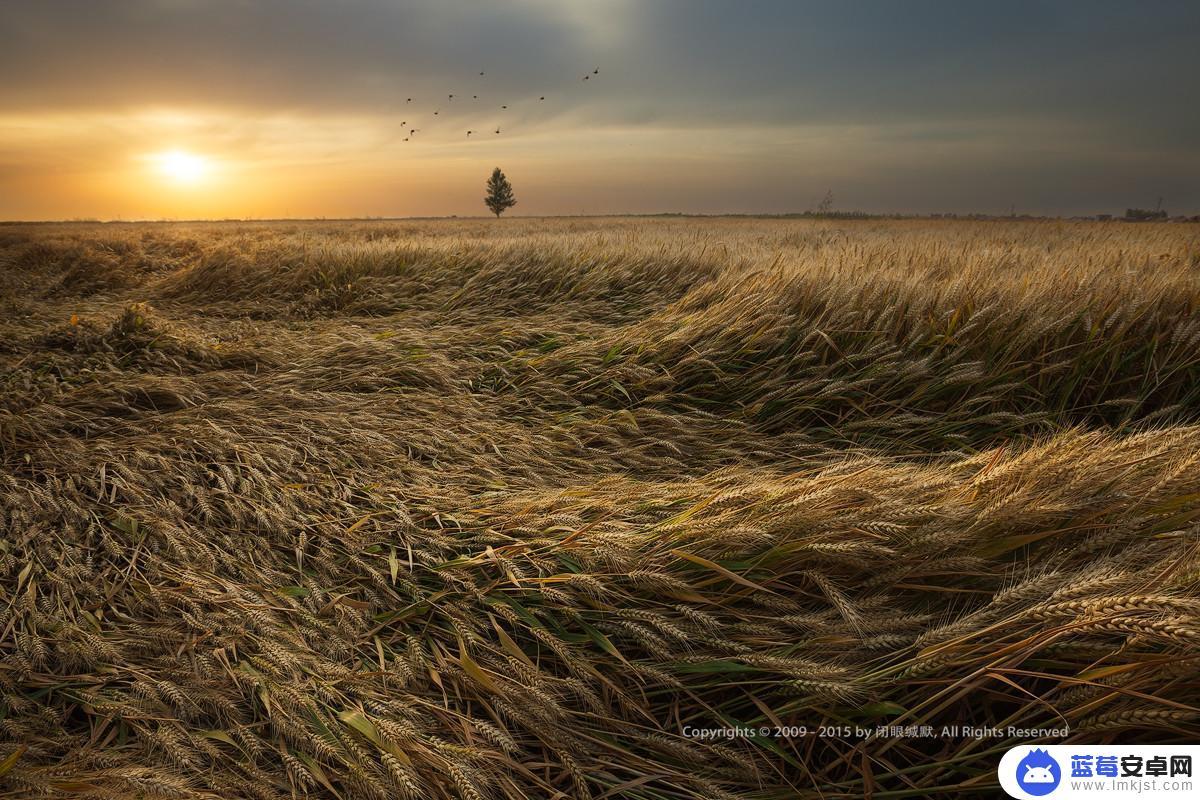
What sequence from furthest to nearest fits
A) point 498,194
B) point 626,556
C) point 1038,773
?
point 498,194 → point 626,556 → point 1038,773

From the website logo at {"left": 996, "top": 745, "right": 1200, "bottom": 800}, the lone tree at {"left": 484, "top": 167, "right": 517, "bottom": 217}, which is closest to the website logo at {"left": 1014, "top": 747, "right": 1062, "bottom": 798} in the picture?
the website logo at {"left": 996, "top": 745, "right": 1200, "bottom": 800}

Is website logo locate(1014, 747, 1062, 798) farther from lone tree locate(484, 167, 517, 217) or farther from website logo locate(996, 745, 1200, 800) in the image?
lone tree locate(484, 167, 517, 217)

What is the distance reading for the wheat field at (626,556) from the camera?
1227 mm

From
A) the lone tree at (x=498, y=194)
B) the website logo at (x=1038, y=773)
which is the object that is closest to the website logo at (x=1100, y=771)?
the website logo at (x=1038, y=773)

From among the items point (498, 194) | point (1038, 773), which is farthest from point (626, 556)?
point (498, 194)

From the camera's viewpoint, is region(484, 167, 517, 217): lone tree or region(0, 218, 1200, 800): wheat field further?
region(484, 167, 517, 217): lone tree

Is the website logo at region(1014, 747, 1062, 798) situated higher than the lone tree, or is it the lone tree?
the lone tree

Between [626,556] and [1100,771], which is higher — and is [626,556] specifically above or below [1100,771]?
above

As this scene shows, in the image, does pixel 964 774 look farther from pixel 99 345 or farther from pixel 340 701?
pixel 99 345

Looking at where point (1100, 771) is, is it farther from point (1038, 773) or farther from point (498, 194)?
point (498, 194)

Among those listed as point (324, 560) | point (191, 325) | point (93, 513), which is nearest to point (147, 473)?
point (93, 513)

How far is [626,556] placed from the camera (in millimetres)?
1658

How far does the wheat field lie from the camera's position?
4.02 feet

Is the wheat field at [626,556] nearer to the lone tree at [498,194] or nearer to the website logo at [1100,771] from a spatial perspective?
the website logo at [1100,771]
